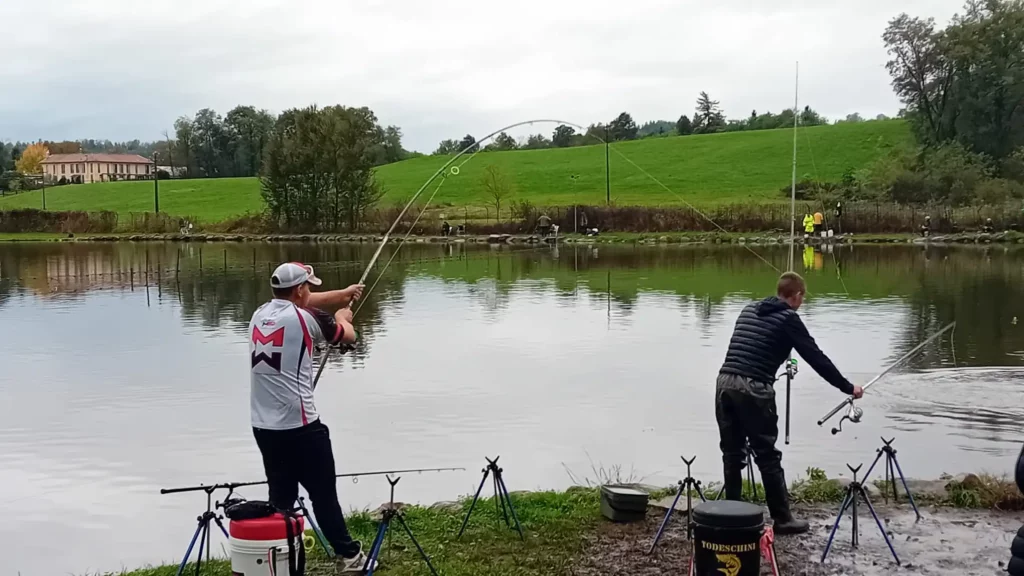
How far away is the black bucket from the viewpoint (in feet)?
17.4

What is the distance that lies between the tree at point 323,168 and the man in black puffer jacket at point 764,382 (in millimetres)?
60352

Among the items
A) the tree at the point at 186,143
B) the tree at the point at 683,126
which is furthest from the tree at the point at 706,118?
the tree at the point at 186,143

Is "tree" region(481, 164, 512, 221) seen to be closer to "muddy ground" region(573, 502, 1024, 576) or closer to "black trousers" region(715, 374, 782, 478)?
"muddy ground" region(573, 502, 1024, 576)

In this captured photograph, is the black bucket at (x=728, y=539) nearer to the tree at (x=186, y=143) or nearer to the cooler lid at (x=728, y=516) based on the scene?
the cooler lid at (x=728, y=516)

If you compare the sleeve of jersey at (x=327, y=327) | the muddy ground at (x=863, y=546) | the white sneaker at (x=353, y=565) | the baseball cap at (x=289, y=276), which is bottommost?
the muddy ground at (x=863, y=546)

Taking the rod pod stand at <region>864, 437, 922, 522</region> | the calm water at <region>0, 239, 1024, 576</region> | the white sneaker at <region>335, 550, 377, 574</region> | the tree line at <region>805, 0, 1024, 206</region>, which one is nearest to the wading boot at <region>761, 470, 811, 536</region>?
the rod pod stand at <region>864, 437, 922, 522</region>

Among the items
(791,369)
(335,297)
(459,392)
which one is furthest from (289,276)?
(459,392)

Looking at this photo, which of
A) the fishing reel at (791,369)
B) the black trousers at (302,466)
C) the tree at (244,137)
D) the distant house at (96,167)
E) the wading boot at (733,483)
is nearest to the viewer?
the black trousers at (302,466)

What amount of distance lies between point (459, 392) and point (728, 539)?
8.79 metres

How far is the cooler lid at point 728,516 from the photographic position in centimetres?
529

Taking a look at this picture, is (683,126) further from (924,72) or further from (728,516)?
(728,516)

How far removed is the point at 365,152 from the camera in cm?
6675

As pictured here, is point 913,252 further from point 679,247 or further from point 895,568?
point 895,568

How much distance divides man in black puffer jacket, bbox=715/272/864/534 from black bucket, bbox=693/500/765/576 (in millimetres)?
1551
